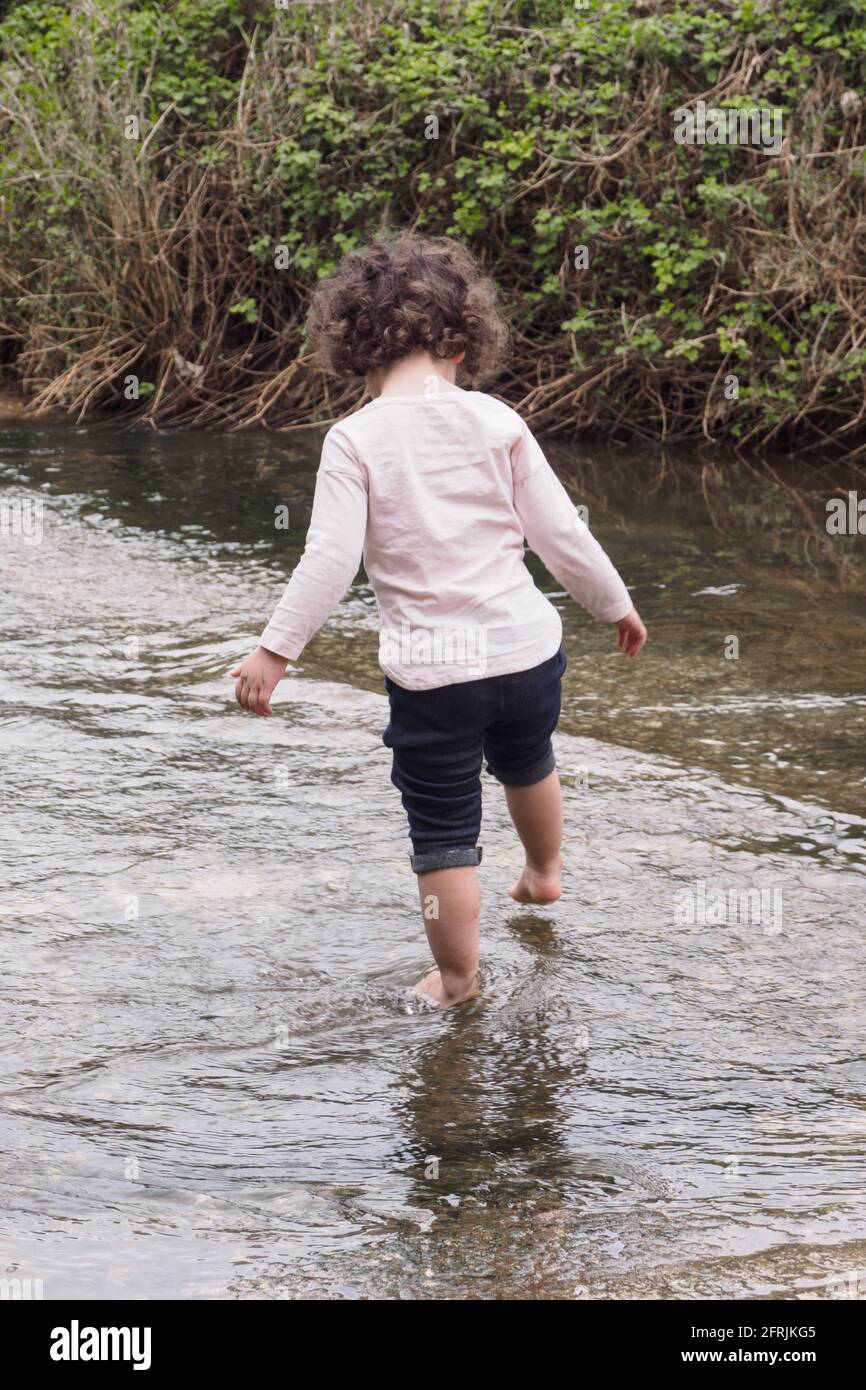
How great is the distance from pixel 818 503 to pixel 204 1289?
5946mm

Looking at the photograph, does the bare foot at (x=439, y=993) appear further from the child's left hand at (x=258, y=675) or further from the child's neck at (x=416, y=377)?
the child's neck at (x=416, y=377)

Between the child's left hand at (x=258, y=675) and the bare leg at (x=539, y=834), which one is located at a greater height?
the child's left hand at (x=258, y=675)

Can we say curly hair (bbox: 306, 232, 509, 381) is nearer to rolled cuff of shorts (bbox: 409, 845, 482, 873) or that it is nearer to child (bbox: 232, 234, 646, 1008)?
child (bbox: 232, 234, 646, 1008)

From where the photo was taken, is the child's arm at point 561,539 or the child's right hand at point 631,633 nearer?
the child's arm at point 561,539

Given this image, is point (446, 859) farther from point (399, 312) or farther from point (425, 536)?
point (399, 312)

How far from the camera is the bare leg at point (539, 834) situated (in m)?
3.30

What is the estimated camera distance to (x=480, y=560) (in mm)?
3055

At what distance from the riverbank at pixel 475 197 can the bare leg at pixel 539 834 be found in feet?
17.0

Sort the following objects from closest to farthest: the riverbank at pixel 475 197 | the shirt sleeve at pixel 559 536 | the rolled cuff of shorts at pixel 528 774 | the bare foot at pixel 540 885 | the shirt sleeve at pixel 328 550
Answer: the shirt sleeve at pixel 328 550 → the shirt sleeve at pixel 559 536 → the rolled cuff of shorts at pixel 528 774 → the bare foot at pixel 540 885 → the riverbank at pixel 475 197

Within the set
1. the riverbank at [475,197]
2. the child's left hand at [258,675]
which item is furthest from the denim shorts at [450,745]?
the riverbank at [475,197]

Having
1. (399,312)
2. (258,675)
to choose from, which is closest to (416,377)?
(399,312)

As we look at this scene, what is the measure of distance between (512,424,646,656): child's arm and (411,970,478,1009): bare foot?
0.81m

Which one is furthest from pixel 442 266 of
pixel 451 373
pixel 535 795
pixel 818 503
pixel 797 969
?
pixel 818 503

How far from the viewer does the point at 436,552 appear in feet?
9.91
